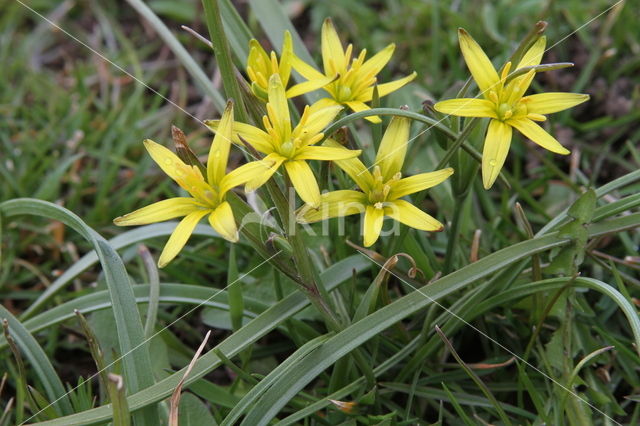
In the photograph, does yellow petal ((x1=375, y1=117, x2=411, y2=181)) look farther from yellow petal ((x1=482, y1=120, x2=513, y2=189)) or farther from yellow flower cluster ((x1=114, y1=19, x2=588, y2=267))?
yellow petal ((x1=482, y1=120, x2=513, y2=189))

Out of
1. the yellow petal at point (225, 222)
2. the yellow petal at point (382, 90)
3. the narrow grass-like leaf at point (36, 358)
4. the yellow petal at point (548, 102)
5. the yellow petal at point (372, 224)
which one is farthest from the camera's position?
the narrow grass-like leaf at point (36, 358)

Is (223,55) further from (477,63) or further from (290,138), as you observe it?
(477,63)

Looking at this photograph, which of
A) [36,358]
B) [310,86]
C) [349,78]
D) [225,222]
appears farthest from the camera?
[36,358]

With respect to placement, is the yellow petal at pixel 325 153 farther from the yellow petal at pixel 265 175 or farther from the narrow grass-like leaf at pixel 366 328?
the narrow grass-like leaf at pixel 366 328

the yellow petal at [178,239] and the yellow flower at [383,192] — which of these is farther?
the yellow flower at [383,192]

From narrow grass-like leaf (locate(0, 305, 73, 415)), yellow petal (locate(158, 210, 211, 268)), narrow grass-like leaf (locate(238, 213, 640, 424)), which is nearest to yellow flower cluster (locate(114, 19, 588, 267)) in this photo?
yellow petal (locate(158, 210, 211, 268))

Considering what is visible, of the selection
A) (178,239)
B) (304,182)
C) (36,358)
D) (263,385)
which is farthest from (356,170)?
(36,358)

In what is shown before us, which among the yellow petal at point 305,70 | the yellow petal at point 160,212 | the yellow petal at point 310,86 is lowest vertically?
the yellow petal at point 160,212

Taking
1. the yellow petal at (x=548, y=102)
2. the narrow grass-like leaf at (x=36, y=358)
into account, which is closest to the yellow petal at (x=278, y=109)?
the yellow petal at (x=548, y=102)
